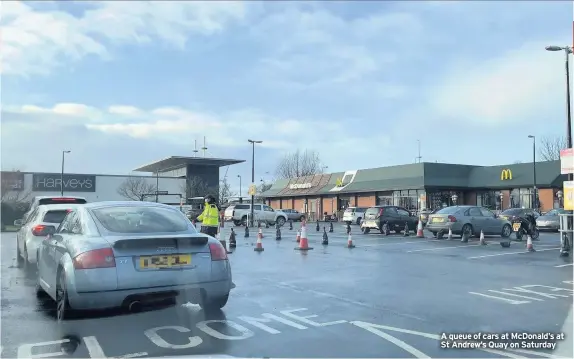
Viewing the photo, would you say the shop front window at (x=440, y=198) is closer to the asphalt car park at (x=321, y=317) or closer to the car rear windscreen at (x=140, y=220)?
the asphalt car park at (x=321, y=317)

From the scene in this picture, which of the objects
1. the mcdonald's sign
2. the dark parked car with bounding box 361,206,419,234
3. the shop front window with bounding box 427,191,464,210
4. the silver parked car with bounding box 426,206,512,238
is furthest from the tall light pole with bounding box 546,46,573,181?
the shop front window with bounding box 427,191,464,210

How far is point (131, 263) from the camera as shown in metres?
6.00

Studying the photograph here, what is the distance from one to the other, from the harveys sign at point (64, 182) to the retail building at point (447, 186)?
3972 centimetres

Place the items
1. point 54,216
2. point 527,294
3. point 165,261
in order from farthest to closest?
point 54,216, point 527,294, point 165,261

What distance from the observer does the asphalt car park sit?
210 inches

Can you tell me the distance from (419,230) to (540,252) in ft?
25.7

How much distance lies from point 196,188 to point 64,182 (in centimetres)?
1976

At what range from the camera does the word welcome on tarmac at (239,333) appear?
520 centimetres

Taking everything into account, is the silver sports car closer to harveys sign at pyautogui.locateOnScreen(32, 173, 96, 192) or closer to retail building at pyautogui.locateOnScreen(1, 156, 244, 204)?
retail building at pyautogui.locateOnScreen(1, 156, 244, 204)

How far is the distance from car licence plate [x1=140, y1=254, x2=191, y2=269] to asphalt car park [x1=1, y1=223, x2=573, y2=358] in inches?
28.2

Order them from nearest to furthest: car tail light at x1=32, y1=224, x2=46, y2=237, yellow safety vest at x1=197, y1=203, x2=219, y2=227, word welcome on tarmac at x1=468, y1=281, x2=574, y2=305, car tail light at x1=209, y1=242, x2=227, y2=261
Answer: car tail light at x1=209, y1=242, x2=227, y2=261
word welcome on tarmac at x1=468, y1=281, x2=574, y2=305
car tail light at x1=32, y1=224, x2=46, y2=237
yellow safety vest at x1=197, y1=203, x2=219, y2=227

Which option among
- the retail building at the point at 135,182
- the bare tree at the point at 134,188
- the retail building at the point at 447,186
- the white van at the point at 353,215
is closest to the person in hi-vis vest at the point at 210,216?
the white van at the point at 353,215

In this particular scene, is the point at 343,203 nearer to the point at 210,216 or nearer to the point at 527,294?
the point at 210,216

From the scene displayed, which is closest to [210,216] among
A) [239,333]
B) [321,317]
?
[321,317]
